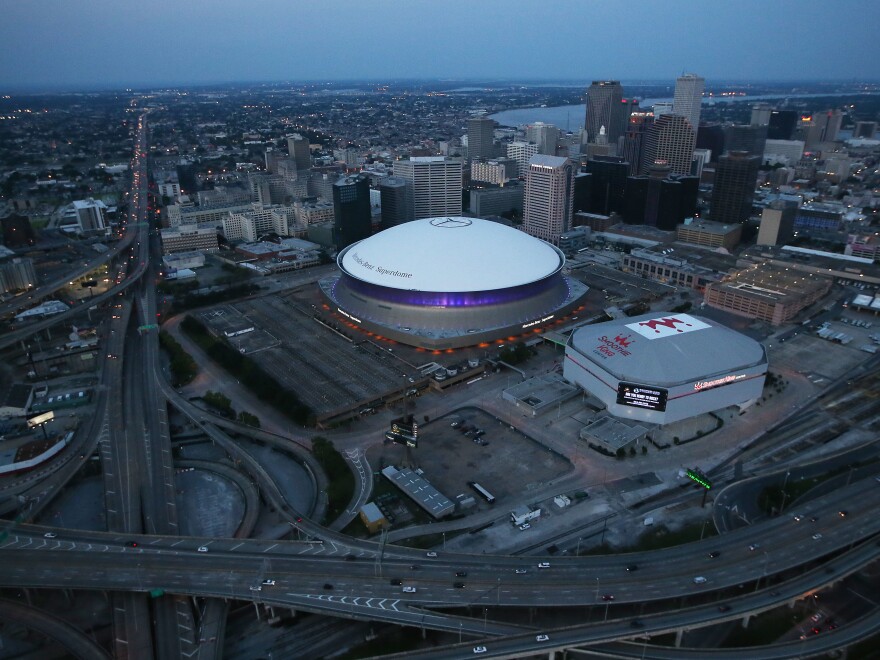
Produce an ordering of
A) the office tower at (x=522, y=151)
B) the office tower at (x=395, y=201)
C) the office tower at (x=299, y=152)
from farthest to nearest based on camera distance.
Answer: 1. the office tower at (x=522, y=151)
2. the office tower at (x=299, y=152)
3. the office tower at (x=395, y=201)

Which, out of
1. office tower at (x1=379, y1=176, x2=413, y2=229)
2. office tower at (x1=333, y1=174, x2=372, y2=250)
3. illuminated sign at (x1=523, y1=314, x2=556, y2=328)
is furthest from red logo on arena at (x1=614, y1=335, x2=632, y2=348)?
office tower at (x1=379, y1=176, x2=413, y2=229)

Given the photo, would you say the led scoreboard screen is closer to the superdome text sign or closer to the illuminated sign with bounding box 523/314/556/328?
the superdome text sign

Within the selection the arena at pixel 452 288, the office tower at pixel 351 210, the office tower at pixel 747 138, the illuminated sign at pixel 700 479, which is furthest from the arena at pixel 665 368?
the office tower at pixel 747 138

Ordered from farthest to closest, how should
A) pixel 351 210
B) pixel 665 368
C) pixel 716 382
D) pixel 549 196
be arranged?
1. pixel 549 196
2. pixel 351 210
3. pixel 665 368
4. pixel 716 382

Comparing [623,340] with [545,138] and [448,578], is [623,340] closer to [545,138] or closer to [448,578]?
[448,578]

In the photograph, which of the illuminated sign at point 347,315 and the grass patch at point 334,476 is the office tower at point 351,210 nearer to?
the illuminated sign at point 347,315

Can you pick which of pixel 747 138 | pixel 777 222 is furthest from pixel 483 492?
pixel 747 138

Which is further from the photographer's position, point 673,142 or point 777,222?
point 673,142
